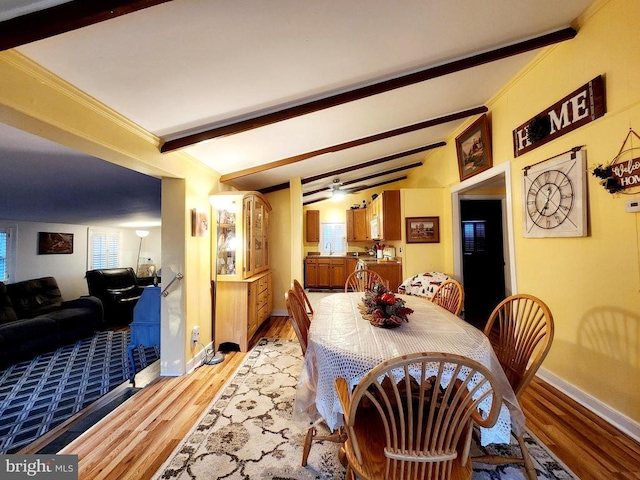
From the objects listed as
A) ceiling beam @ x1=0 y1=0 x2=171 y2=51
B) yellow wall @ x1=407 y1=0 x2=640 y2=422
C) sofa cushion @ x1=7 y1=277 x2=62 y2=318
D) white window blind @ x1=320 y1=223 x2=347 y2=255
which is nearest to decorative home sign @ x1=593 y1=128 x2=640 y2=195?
yellow wall @ x1=407 y1=0 x2=640 y2=422

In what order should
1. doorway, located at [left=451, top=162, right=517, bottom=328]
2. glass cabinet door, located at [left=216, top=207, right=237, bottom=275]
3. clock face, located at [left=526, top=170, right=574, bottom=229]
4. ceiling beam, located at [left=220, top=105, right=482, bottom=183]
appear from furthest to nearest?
doorway, located at [left=451, top=162, right=517, bottom=328], glass cabinet door, located at [left=216, top=207, right=237, bottom=275], ceiling beam, located at [left=220, top=105, right=482, bottom=183], clock face, located at [left=526, top=170, right=574, bottom=229]

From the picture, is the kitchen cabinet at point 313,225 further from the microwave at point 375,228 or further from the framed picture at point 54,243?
the framed picture at point 54,243

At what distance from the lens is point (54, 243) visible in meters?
5.64

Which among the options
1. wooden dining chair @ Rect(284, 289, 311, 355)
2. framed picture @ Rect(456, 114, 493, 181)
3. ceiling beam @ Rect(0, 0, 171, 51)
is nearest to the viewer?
ceiling beam @ Rect(0, 0, 171, 51)

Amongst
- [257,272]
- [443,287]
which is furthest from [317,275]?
[443,287]

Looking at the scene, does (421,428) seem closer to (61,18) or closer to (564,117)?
(61,18)

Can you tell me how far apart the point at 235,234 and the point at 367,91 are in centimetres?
217

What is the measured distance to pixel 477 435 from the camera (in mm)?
1561

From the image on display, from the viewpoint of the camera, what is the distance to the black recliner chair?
4785 millimetres

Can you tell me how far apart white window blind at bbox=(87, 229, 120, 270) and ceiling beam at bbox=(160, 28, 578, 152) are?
20.9 feet

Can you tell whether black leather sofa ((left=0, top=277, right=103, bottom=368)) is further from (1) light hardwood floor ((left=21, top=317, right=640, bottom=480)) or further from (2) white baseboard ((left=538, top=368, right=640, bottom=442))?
(2) white baseboard ((left=538, top=368, right=640, bottom=442))

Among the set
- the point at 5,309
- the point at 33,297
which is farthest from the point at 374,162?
the point at 33,297

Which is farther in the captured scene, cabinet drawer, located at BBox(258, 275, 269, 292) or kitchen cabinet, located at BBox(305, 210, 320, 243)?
kitchen cabinet, located at BBox(305, 210, 320, 243)

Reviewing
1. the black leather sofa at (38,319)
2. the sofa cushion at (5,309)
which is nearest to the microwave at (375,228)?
the black leather sofa at (38,319)
